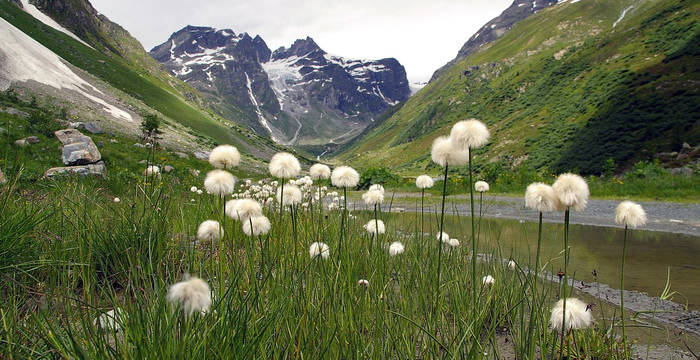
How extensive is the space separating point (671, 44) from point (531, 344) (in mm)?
72082

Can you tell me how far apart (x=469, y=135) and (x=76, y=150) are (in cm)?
1576

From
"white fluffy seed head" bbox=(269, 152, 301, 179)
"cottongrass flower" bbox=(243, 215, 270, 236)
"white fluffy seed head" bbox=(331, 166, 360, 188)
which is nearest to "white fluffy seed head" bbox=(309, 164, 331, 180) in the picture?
"white fluffy seed head" bbox=(331, 166, 360, 188)

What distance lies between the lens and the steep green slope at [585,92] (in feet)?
123

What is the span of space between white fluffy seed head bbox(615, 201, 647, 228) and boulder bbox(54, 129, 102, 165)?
15911mm

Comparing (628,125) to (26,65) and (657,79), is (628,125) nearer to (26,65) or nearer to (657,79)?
(657,79)

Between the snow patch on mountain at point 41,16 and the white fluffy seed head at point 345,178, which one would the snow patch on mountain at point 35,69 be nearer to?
the white fluffy seed head at point 345,178

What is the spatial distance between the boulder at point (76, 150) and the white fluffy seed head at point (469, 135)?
15138 mm

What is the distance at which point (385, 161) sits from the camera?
11569 cm

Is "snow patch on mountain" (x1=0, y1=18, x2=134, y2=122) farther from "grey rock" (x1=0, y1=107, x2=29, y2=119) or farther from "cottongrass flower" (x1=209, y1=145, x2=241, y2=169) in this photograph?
"cottongrass flower" (x1=209, y1=145, x2=241, y2=169)

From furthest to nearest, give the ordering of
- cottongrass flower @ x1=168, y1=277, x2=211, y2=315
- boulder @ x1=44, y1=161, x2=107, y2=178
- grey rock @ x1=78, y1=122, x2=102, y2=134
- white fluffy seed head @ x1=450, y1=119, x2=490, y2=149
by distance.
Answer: grey rock @ x1=78, y1=122, x2=102, y2=134 < boulder @ x1=44, y1=161, x2=107, y2=178 < white fluffy seed head @ x1=450, y1=119, x2=490, y2=149 < cottongrass flower @ x1=168, y1=277, x2=211, y2=315

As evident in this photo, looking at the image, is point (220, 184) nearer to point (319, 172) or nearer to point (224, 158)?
point (224, 158)

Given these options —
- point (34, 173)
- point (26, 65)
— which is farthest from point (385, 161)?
point (34, 173)

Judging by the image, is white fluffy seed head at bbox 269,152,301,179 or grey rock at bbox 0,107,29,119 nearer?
white fluffy seed head at bbox 269,152,301,179

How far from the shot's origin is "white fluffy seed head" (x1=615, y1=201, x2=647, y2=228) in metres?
2.15
